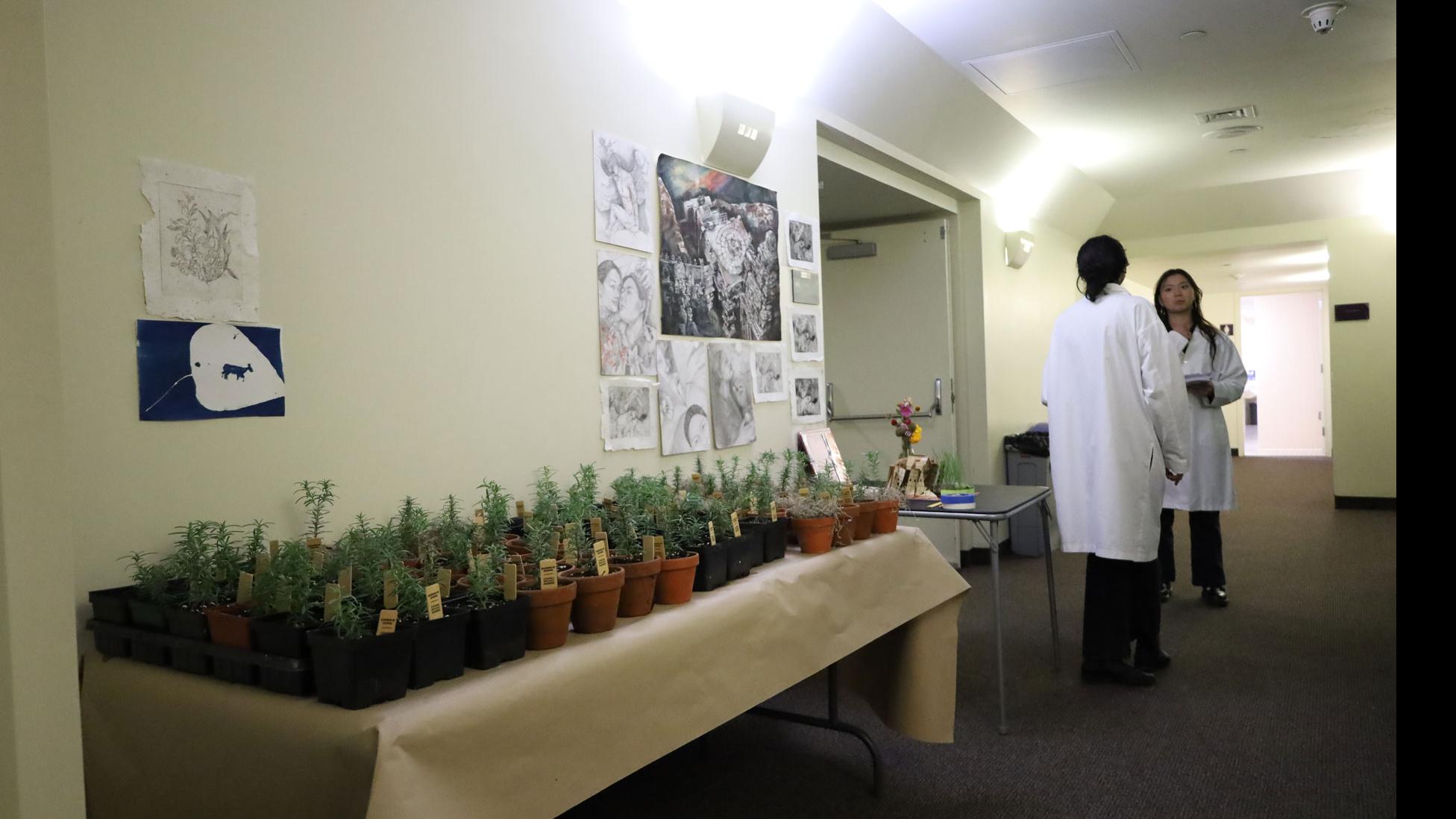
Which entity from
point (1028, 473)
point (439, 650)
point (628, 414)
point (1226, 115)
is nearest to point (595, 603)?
point (439, 650)

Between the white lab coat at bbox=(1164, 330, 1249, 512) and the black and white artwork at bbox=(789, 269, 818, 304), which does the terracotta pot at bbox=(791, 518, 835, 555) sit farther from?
the white lab coat at bbox=(1164, 330, 1249, 512)

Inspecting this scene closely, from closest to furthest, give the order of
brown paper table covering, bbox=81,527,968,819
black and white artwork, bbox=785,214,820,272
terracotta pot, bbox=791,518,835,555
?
brown paper table covering, bbox=81,527,968,819 < terracotta pot, bbox=791,518,835,555 < black and white artwork, bbox=785,214,820,272

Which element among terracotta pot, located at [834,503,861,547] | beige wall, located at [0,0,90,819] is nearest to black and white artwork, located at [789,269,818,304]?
terracotta pot, located at [834,503,861,547]

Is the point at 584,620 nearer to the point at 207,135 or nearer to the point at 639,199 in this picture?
the point at 207,135

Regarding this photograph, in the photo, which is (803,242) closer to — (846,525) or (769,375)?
(769,375)

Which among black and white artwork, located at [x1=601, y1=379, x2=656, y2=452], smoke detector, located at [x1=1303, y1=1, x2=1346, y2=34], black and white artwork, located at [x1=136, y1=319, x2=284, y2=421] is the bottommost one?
black and white artwork, located at [x1=601, y1=379, x2=656, y2=452]

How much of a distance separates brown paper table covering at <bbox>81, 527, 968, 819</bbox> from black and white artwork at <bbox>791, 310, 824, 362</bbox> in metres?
1.79

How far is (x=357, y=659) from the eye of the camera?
4.12 feet

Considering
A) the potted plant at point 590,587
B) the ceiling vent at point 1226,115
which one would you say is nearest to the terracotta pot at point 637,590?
the potted plant at point 590,587

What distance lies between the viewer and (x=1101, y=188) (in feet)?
26.3

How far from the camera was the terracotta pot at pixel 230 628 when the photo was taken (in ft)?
4.60

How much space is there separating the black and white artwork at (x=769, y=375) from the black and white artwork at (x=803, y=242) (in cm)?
40

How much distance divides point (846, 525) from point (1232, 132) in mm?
5268

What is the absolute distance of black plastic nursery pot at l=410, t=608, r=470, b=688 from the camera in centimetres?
137
